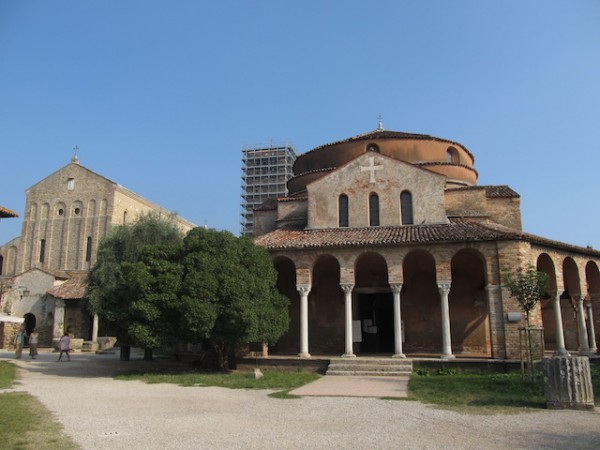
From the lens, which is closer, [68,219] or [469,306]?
[469,306]

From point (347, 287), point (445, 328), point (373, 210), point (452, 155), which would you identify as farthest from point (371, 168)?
point (445, 328)

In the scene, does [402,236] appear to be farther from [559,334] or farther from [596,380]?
[596,380]

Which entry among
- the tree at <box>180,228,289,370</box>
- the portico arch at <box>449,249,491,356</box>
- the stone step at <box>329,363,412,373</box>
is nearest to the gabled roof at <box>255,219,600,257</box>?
the portico arch at <box>449,249,491,356</box>

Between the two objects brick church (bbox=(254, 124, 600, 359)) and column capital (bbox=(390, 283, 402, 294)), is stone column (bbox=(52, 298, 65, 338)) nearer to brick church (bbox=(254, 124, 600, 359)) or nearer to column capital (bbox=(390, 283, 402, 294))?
brick church (bbox=(254, 124, 600, 359))

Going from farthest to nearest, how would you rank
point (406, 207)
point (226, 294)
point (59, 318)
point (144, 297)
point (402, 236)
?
1. point (59, 318)
2. point (406, 207)
3. point (402, 236)
4. point (226, 294)
5. point (144, 297)

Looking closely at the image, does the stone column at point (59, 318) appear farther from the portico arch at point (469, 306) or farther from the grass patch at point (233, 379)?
the portico arch at point (469, 306)

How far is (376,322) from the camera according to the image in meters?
22.7

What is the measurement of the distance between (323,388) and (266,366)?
213 inches

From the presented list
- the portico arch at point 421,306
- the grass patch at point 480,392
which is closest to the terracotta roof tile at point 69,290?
the portico arch at point 421,306

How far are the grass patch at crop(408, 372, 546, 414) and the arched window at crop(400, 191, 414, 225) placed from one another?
712cm

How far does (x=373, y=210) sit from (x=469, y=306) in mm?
5638

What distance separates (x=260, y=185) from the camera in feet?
193

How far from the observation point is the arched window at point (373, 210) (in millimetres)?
21594

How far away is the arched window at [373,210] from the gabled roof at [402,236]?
54 cm
